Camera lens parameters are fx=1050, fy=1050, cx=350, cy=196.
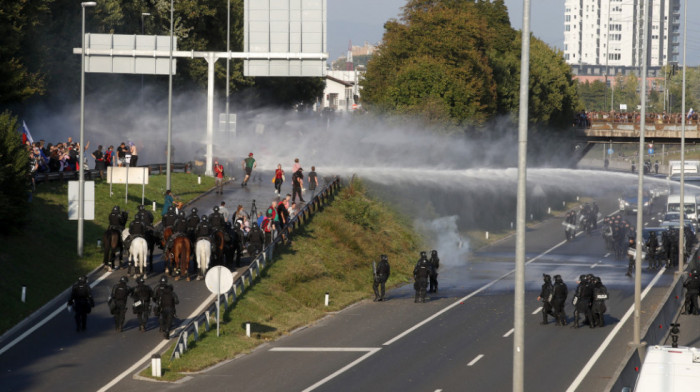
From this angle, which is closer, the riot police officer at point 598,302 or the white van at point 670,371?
the white van at point 670,371

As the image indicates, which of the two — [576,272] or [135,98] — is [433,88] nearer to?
[135,98]

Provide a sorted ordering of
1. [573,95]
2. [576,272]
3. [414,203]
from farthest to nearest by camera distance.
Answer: [573,95]
[414,203]
[576,272]

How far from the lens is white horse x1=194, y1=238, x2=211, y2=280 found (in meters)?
34.1

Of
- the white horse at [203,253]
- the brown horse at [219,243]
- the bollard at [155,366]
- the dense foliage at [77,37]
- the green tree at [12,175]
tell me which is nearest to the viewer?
the bollard at [155,366]

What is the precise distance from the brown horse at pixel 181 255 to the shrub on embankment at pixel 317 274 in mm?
2143

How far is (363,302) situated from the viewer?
40188 millimetres

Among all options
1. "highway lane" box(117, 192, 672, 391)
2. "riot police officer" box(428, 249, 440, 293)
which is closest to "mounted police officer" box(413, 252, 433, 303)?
"highway lane" box(117, 192, 672, 391)

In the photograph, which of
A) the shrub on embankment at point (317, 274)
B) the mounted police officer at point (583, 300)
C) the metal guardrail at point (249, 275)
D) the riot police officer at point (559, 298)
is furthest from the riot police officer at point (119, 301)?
the mounted police officer at point (583, 300)

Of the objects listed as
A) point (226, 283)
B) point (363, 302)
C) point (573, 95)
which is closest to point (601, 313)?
point (363, 302)

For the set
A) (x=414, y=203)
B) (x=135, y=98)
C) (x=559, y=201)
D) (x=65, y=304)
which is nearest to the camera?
(x=65, y=304)

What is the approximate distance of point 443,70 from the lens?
76.9 metres

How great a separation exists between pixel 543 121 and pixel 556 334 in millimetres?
72566

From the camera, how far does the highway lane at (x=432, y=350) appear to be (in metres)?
26.0

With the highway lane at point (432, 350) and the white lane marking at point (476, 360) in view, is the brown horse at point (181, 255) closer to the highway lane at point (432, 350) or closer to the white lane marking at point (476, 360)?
the highway lane at point (432, 350)
